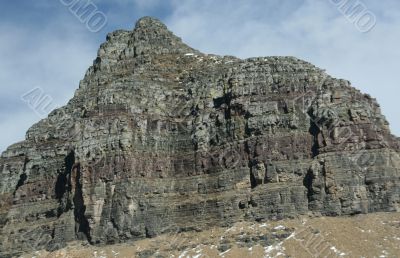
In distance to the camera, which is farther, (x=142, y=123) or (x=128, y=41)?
(x=128, y=41)

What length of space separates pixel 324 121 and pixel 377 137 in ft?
22.0

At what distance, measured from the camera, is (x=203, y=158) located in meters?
82.9

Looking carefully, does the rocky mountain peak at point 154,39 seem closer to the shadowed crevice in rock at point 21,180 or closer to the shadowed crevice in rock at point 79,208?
the shadowed crevice in rock at point 21,180

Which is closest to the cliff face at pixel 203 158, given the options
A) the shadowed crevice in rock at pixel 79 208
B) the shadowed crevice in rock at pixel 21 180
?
the shadowed crevice in rock at pixel 79 208

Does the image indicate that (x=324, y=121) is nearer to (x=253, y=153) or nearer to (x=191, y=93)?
(x=253, y=153)

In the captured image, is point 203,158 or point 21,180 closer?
point 203,158

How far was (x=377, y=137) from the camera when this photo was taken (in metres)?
75.6

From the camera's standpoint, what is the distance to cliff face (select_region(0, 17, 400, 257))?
2921 inches

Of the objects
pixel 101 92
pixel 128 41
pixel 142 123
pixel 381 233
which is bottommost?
pixel 381 233

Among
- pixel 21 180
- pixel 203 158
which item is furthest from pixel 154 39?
pixel 21 180

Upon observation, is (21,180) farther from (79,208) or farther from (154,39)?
(154,39)

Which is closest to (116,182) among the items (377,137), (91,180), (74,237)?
(91,180)

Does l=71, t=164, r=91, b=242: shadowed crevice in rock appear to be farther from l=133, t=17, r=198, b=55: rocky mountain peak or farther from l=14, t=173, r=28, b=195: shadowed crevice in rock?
l=133, t=17, r=198, b=55: rocky mountain peak

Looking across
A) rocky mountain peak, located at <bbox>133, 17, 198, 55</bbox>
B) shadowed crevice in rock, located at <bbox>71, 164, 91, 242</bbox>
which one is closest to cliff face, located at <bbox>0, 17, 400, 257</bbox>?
shadowed crevice in rock, located at <bbox>71, 164, 91, 242</bbox>
